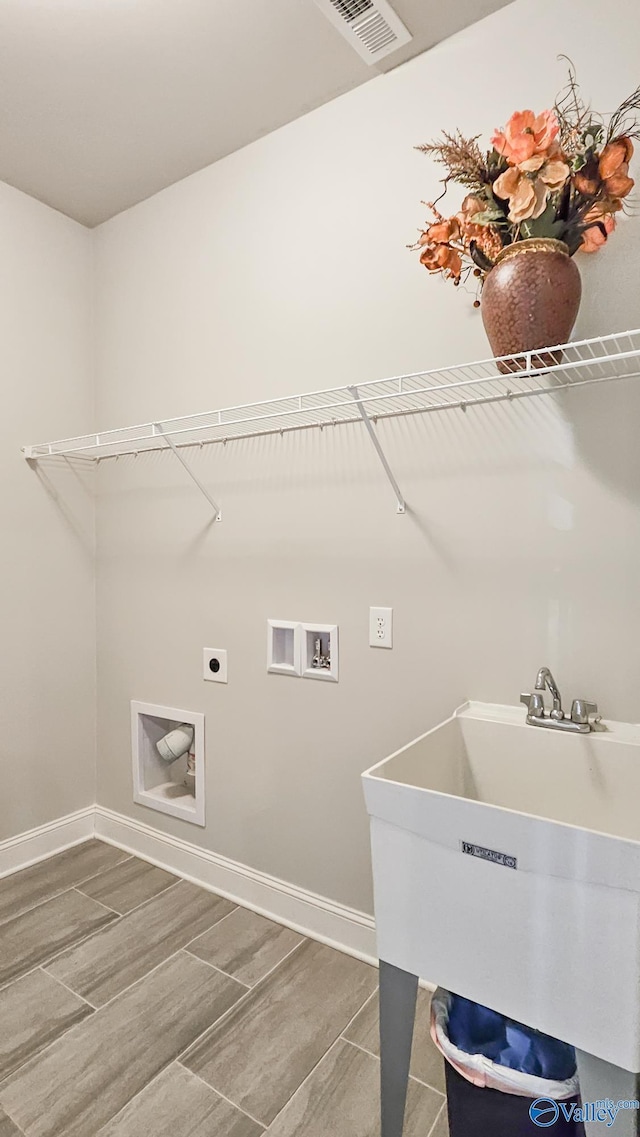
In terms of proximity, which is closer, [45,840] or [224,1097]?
[224,1097]

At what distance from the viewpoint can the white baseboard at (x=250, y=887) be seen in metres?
1.80

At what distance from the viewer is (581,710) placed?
1.35 metres

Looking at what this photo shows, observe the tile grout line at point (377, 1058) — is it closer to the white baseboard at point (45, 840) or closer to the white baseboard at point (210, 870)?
the white baseboard at point (210, 870)

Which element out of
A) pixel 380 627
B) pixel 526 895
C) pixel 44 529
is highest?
pixel 44 529

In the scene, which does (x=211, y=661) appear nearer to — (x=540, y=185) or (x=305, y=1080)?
(x=305, y=1080)

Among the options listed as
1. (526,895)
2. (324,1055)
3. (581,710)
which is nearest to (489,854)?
(526,895)

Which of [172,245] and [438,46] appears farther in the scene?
[172,245]

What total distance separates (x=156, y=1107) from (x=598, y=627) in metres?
1.40

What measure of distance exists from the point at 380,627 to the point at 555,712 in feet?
1.73


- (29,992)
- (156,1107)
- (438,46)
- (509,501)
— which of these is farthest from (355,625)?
(438,46)

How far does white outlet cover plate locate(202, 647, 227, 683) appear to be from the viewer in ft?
6.98

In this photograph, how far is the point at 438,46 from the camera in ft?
5.37

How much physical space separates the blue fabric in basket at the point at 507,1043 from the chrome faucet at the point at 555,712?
562 mm

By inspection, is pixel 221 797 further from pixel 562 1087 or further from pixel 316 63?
pixel 316 63
